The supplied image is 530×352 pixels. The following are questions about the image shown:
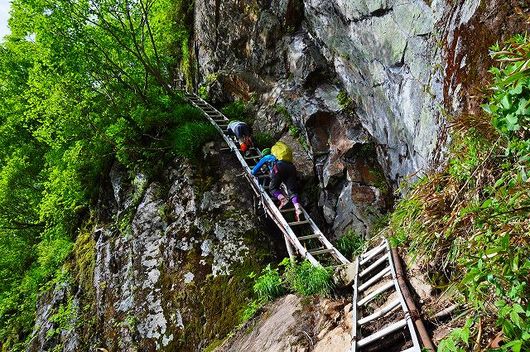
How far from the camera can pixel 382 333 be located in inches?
144

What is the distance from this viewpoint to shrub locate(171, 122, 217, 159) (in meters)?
11.3

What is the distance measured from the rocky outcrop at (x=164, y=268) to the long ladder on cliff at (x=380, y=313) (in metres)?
3.63

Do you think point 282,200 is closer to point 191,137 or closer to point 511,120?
point 191,137

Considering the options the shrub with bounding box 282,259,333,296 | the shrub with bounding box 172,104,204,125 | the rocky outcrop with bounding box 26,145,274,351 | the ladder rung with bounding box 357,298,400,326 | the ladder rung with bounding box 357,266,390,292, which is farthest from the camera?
the shrub with bounding box 172,104,204,125

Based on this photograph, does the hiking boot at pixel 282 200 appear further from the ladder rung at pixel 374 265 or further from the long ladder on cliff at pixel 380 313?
the ladder rung at pixel 374 265

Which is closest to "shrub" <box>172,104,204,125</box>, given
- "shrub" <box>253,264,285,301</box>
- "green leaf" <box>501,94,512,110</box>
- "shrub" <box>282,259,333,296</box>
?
"shrub" <box>253,264,285,301</box>

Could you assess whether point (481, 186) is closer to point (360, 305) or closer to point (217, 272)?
point (360, 305)

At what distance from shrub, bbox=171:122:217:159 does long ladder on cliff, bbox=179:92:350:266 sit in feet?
1.22

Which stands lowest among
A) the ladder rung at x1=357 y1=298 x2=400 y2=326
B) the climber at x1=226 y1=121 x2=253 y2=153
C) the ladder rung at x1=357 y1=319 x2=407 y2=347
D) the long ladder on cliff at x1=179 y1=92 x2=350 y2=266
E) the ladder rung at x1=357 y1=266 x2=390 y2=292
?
the ladder rung at x1=357 y1=319 x2=407 y2=347

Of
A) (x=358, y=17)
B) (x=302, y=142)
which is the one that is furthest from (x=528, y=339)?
(x=302, y=142)

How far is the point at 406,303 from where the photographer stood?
3.75 m

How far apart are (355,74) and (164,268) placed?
658cm

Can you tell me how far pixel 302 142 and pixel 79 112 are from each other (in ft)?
22.1

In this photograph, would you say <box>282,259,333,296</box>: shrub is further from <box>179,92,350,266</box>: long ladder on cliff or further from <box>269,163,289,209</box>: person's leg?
<box>269,163,289,209</box>: person's leg
